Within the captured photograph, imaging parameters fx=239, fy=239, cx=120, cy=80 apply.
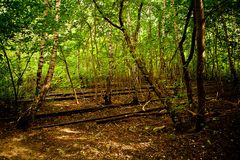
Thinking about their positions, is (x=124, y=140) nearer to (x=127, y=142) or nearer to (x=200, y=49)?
(x=127, y=142)

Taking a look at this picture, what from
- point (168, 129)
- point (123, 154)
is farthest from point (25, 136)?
point (168, 129)

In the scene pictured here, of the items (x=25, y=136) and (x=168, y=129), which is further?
(x=168, y=129)

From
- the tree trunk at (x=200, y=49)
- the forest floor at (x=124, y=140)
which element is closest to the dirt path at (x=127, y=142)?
the forest floor at (x=124, y=140)

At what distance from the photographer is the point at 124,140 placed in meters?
8.45

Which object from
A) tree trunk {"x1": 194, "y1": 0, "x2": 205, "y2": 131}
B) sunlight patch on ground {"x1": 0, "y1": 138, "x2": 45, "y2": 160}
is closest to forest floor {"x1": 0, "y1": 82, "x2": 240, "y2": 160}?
sunlight patch on ground {"x1": 0, "y1": 138, "x2": 45, "y2": 160}

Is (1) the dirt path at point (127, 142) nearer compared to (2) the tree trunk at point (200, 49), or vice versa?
(1) the dirt path at point (127, 142)

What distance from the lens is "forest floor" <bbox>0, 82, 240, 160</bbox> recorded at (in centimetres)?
709

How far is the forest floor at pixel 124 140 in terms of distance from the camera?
709cm

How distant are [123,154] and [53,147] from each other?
231cm

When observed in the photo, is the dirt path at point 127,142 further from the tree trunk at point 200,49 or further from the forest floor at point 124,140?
the tree trunk at point 200,49

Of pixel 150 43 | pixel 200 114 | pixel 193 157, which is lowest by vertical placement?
pixel 193 157

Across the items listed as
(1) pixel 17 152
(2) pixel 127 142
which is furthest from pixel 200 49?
(1) pixel 17 152

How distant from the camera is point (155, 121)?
10.8 m

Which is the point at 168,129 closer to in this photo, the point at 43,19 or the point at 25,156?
the point at 25,156
